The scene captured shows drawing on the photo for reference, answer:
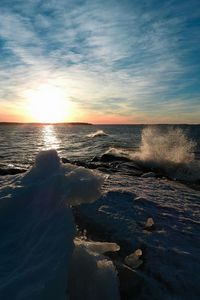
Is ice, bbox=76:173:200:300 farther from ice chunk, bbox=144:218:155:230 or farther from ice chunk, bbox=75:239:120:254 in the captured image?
ice chunk, bbox=75:239:120:254

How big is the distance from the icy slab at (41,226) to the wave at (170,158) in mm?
10844

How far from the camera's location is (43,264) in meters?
2.98

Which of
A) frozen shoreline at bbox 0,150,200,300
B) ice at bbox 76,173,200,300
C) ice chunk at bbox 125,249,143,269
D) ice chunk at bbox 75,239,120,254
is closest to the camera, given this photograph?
frozen shoreline at bbox 0,150,200,300

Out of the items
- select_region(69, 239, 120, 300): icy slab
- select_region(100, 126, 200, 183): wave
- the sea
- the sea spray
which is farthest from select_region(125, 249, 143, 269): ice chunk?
the sea spray

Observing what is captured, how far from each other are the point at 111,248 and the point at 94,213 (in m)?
3.10

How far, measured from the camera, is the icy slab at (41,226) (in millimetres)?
2797

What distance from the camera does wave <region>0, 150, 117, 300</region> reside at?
2.80 meters

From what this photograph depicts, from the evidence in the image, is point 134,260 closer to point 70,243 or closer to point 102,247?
point 102,247

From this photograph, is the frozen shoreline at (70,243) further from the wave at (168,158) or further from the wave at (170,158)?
the wave at (170,158)

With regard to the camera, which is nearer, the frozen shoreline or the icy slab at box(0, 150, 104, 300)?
the icy slab at box(0, 150, 104, 300)

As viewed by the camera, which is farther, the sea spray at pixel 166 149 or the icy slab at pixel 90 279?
the sea spray at pixel 166 149

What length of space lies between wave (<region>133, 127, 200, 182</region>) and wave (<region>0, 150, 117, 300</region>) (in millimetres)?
10842

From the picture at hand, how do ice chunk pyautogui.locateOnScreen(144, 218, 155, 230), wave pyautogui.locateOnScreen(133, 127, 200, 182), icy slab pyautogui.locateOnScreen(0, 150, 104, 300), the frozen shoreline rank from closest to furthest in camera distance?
icy slab pyautogui.locateOnScreen(0, 150, 104, 300) < the frozen shoreline < ice chunk pyautogui.locateOnScreen(144, 218, 155, 230) < wave pyautogui.locateOnScreen(133, 127, 200, 182)

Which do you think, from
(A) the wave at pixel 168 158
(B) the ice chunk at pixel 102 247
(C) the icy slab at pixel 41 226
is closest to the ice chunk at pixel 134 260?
(B) the ice chunk at pixel 102 247
